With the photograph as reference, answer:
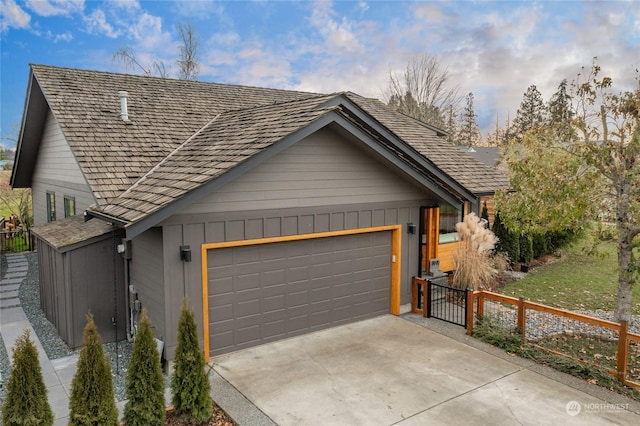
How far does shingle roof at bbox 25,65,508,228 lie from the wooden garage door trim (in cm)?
128

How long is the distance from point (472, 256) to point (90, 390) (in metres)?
9.25

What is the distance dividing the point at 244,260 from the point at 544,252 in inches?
498

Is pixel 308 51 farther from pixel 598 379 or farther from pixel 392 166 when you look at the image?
pixel 598 379

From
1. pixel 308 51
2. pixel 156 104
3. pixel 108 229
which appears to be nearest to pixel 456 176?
pixel 156 104

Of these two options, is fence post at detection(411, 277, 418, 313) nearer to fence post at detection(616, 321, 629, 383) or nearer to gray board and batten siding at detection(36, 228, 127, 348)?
fence post at detection(616, 321, 629, 383)

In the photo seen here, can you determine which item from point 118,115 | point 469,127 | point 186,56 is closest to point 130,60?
point 186,56

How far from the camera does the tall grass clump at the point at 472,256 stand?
1134 cm

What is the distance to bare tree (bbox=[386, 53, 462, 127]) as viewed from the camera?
3234 centimetres

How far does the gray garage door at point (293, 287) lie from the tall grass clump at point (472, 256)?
2504 mm

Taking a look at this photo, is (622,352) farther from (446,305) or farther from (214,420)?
(214,420)

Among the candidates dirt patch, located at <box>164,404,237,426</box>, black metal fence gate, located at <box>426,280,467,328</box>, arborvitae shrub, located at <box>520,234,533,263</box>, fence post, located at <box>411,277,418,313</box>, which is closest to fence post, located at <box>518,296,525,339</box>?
black metal fence gate, located at <box>426,280,467,328</box>

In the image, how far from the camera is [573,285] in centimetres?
1291

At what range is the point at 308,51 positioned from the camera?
33.2m

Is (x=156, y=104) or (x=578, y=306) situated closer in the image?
(x=578, y=306)
